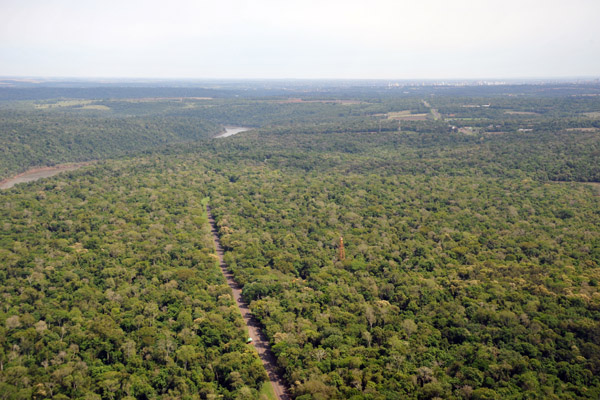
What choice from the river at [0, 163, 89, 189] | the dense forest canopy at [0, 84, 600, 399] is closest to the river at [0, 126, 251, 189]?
the river at [0, 163, 89, 189]

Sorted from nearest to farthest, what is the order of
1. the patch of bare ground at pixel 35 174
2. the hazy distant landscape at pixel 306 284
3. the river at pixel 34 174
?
the hazy distant landscape at pixel 306 284
the river at pixel 34 174
the patch of bare ground at pixel 35 174

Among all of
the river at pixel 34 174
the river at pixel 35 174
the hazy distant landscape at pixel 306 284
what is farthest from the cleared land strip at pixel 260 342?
the river at pixel 34 174

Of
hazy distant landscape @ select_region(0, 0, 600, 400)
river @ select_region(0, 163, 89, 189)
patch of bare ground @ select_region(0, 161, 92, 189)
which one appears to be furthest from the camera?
patch of bare ground @ select_region(0, 161, 92, 189)

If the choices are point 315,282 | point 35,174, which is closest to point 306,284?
point 315,282

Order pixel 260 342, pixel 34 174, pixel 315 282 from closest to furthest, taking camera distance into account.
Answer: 1. pixel 260 342
2. pixel 315 282
3. pixel 34 174

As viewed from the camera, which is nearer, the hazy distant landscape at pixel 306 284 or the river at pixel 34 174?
the hazy distant landscape at pixel 306 284

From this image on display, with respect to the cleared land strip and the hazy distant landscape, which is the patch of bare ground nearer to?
the hazy distant landscape

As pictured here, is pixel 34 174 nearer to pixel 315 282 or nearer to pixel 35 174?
pixel 35 174

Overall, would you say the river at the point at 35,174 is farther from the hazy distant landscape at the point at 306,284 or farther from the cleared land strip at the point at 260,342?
the cleared land strip at the point at 260,342

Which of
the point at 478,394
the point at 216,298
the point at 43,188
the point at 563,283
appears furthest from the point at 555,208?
the point at 43,188

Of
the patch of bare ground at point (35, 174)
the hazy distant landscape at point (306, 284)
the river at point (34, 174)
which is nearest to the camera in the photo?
the hazy distant landscape at point (306, 284)
